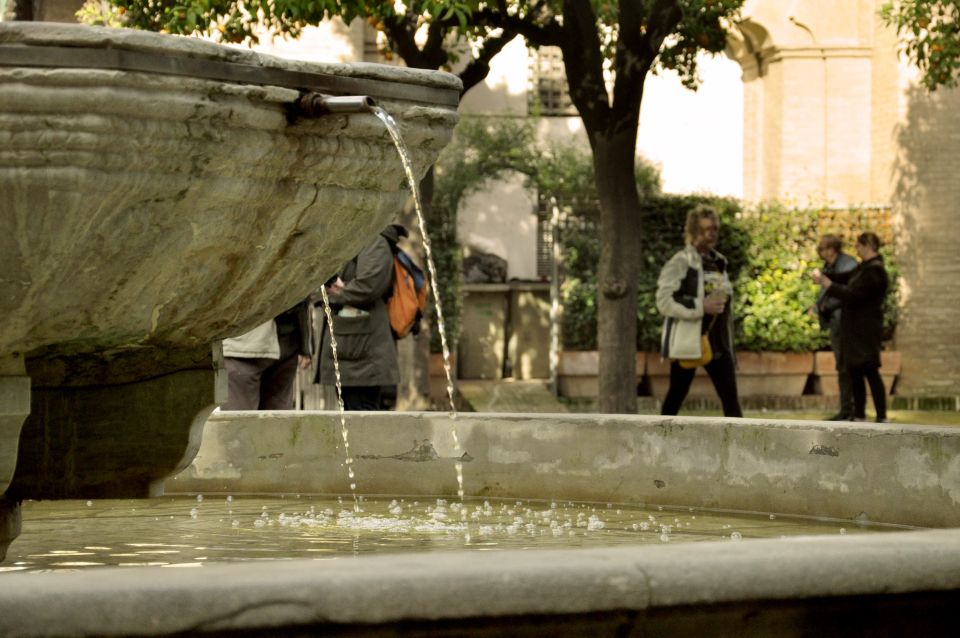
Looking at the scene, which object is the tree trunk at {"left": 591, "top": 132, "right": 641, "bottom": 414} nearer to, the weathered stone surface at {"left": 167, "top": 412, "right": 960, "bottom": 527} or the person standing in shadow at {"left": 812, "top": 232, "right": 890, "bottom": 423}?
the person standing in shadow at {"left": 812, "top": 232, "right": 890, "bottom": 423}

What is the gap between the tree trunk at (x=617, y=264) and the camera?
13.3 metres

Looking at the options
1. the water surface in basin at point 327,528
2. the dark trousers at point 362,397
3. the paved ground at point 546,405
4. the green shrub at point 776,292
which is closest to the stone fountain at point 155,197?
the water surface in basin at point 327,528

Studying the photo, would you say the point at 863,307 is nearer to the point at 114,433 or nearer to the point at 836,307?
the point at 836,307

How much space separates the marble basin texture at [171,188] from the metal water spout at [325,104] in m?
0.04

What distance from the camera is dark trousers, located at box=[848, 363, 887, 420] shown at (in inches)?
563

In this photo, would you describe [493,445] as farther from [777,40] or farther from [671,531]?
[777,40]

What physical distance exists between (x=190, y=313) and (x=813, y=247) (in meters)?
15.3

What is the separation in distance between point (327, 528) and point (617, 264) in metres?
6.90

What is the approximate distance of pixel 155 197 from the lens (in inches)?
170

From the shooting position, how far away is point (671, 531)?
6.57m

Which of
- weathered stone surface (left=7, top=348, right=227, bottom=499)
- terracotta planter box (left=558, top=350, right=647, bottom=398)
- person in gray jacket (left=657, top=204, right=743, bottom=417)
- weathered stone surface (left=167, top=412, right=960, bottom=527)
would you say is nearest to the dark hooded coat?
weathered stone surface (left=167, top=412, right=960, bottom=527)

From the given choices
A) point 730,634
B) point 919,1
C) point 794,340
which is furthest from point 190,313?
point 794,340

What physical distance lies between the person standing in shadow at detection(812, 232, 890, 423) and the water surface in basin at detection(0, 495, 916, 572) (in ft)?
23.4

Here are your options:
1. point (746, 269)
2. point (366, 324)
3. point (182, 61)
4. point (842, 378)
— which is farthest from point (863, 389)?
point (182, 61)
